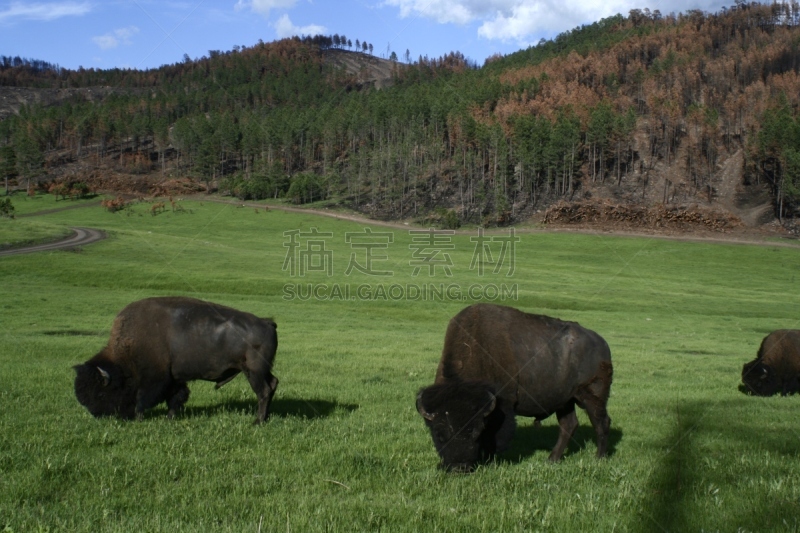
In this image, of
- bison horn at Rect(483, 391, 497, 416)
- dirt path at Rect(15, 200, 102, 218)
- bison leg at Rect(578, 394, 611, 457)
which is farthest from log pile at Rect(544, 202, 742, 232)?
bison horn at Rect(483, 391, 497, 416)

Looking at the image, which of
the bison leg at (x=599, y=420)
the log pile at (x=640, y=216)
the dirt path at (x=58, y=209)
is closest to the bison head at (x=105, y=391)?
the bison leg at (x=599, y=420)

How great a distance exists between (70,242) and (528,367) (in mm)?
64890

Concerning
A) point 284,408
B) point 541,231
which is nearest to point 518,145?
point 541,231

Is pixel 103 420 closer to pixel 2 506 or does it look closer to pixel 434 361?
pixel 2 506

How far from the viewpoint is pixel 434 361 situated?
67.1ft

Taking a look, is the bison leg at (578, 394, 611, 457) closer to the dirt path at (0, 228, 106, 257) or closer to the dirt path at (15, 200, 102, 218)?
the dirt path at (0, 228, 106, 257)

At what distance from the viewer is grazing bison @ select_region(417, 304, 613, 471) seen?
30.7 feet

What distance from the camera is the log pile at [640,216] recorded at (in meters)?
100

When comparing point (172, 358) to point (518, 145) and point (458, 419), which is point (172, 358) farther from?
point (518, 145)

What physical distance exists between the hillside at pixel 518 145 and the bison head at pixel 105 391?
3889 inches

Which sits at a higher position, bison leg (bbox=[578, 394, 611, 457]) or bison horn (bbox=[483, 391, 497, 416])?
bison horn (bbox=[483, 391, 497, 416])

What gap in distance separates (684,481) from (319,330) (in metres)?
22.5

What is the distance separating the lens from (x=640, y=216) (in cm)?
10488

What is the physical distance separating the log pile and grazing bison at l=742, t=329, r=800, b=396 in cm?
8681
